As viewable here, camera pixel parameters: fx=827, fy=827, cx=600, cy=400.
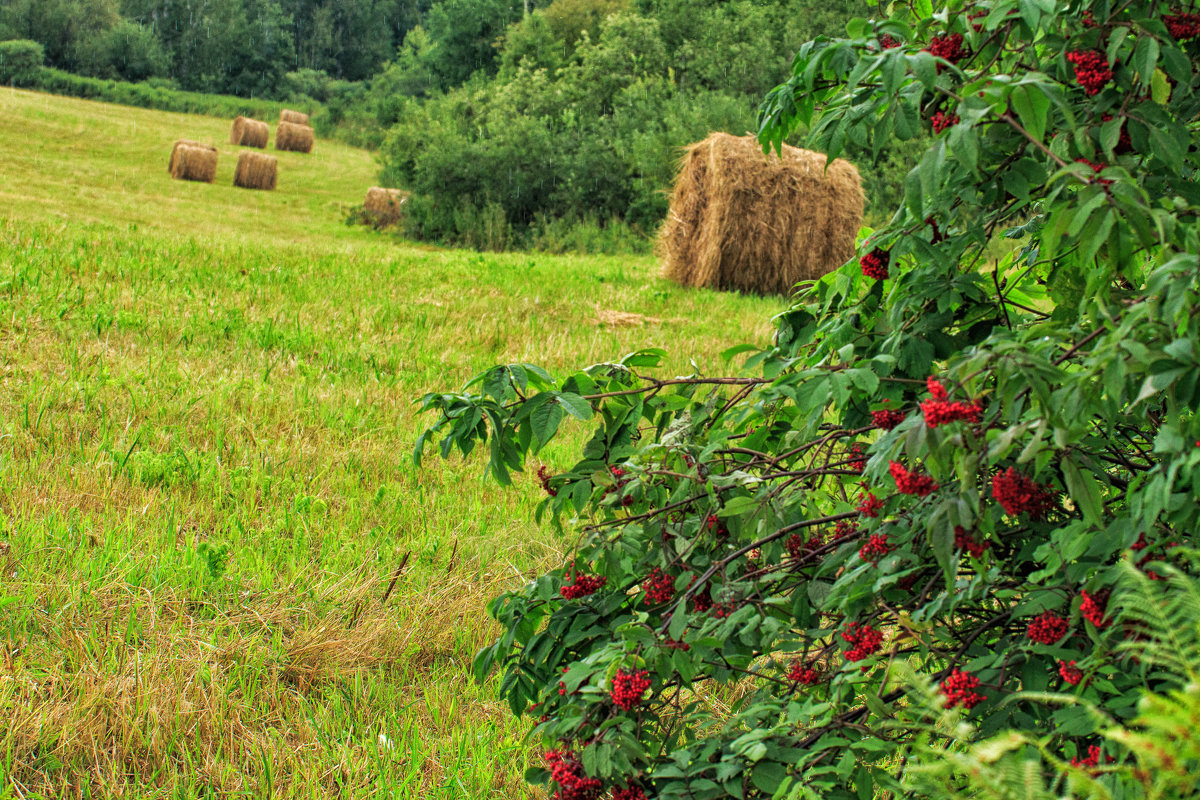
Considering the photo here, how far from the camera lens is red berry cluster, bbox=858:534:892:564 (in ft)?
4.44

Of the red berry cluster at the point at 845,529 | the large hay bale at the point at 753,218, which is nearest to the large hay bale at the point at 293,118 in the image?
the large hay bale at the point at 753,218

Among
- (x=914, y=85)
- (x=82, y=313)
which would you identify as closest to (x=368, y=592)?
(x=914, y=85)

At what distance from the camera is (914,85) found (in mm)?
1307

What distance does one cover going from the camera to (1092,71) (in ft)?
4.26

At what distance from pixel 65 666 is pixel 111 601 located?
297 millimetres

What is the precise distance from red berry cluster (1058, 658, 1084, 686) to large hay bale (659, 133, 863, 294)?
1013 cm

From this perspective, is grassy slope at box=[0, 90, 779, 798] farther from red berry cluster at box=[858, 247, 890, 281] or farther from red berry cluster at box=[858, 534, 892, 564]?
red berry cluster at box=[858, 247, 890, 281]

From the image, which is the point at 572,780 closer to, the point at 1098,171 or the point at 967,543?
the point at 967,543

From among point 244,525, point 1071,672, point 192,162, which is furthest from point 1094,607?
point 192,162

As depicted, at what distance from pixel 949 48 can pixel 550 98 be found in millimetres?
20124

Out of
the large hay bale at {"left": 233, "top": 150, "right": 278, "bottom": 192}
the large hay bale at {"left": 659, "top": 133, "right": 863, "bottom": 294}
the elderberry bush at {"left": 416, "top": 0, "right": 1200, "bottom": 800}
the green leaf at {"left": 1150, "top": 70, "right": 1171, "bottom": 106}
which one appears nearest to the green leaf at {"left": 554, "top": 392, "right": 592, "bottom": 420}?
the elderberry bush at {"left": 416, "top": 0, "right": 1200, "bottom": 800}

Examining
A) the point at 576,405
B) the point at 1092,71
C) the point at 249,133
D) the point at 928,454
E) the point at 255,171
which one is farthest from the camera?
the point at 249,133

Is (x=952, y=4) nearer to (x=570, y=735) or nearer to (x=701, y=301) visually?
(x=570, y=735)

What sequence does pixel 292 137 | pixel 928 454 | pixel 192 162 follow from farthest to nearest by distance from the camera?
pixel 292 137
pixel 192 162
pixel 928 454
